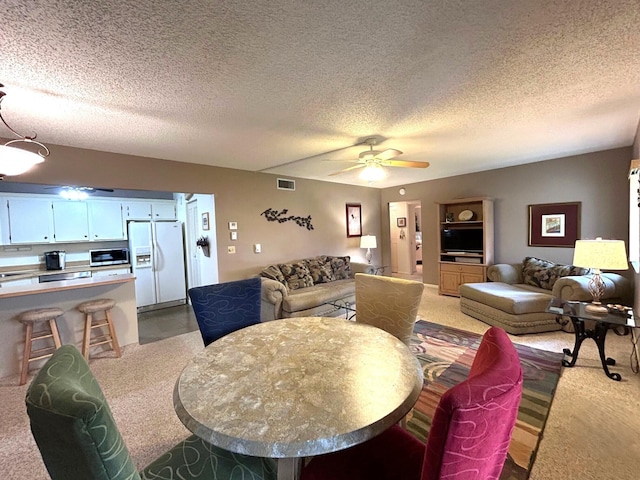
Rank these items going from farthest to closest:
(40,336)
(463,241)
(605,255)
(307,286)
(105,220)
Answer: (463,241), (105,220), (307,286), (40,336), (605,255)

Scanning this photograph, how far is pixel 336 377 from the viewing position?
1.24m

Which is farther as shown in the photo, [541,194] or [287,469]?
[541,194]

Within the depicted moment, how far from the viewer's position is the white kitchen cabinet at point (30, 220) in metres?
4.36

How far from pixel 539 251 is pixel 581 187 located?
1132mm

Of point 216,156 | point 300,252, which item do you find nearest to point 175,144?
point 216,156

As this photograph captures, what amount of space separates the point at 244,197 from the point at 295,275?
1527 millimetres

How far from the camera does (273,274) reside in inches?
175

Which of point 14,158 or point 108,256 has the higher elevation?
point 14,158

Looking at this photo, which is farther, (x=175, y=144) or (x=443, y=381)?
(x=175, y=144)

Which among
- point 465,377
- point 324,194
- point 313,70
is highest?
point 313,70

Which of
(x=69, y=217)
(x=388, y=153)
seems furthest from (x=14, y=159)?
(x=69, y=217)

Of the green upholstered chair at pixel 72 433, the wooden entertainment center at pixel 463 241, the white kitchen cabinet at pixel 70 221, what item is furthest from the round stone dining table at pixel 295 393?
the white kitchen cabinet at pixel 70 221

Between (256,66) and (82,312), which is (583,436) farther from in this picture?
(82,312)

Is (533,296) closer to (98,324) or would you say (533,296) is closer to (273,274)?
(273,274)
